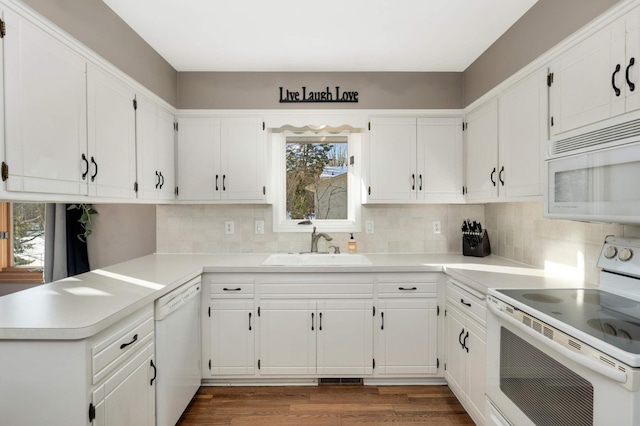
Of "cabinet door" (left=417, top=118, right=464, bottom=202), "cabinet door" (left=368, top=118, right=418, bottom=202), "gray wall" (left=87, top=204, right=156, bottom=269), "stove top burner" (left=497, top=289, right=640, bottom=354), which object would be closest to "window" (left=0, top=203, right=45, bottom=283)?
"gray wall" (left=87, top=204, right=156, bottom=269)

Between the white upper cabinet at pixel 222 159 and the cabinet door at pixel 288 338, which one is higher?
the white upper cabinet at pixel 222 159

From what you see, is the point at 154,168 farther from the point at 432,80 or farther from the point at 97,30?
the point at 432,80

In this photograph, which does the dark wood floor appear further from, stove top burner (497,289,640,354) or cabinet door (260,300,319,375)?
stove top burner (497,289,640,354)

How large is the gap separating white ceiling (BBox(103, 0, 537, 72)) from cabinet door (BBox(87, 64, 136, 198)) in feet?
1.59

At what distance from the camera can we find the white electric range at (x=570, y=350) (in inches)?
39.4

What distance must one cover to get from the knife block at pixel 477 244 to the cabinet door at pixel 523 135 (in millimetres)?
627

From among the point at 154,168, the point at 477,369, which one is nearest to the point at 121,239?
the point at 154,168

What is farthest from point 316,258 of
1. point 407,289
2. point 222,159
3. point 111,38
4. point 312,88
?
point 111,38

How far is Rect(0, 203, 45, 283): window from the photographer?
2.78 meters

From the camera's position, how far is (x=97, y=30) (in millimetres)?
1824

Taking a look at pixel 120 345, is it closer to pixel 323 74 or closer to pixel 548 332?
pixel 548 332

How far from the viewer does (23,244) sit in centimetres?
285

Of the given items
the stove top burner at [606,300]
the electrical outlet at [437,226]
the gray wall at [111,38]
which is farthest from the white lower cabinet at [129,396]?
the electrical outlet at [437,226]

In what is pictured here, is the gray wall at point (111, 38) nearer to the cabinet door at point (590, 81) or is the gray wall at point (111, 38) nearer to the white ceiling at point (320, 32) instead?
the white ceiling at point (320, 32)
